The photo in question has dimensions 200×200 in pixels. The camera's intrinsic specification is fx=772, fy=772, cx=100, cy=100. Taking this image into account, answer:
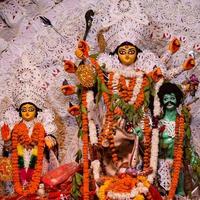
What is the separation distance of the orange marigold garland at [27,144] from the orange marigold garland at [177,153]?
89 cm

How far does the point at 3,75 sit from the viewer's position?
5465 mm

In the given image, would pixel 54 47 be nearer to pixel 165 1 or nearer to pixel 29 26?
pixel 29 26

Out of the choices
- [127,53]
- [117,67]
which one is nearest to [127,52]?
[127,53]

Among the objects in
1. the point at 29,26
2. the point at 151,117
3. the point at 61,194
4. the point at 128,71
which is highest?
the point at 29,26

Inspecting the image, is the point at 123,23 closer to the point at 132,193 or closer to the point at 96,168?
the point at 96,168

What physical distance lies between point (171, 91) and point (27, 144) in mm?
1034

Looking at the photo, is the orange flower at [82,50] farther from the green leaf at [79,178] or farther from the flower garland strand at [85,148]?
the green leaf at [79,178]

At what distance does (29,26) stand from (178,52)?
42.2 inches

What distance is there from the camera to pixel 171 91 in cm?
498

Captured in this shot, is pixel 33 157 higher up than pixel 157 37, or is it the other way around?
pixel 157 37

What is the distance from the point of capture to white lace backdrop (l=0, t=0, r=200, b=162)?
5.22 metres

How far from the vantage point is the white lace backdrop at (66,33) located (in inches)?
205

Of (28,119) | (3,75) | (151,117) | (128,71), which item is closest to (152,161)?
(151,117)

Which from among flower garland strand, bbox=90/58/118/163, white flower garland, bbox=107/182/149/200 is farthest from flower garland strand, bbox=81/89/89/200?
white flower garland, bbox=107/182/149/200
